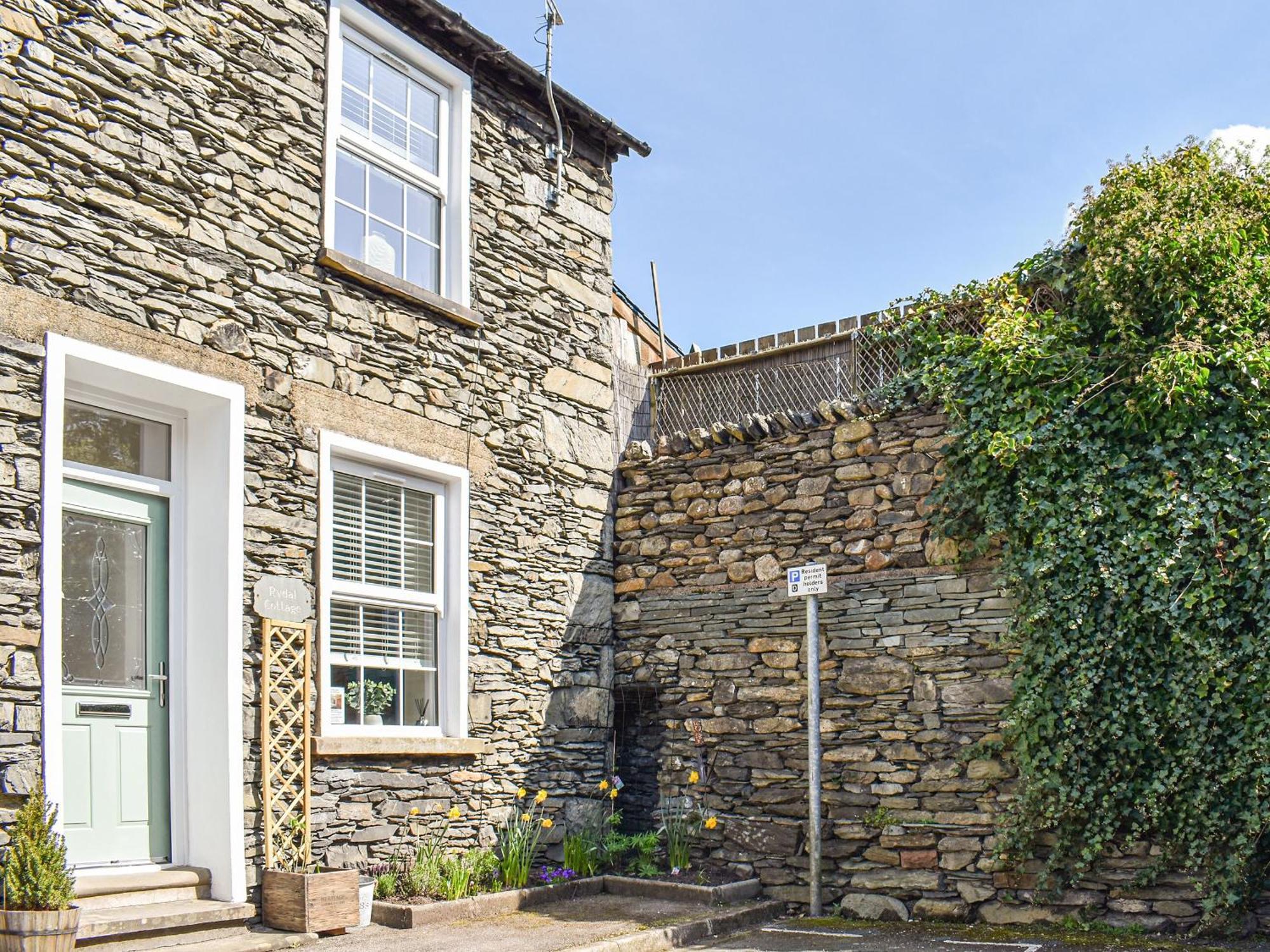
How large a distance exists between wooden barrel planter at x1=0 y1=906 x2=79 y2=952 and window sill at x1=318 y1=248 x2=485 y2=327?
394 centimetres

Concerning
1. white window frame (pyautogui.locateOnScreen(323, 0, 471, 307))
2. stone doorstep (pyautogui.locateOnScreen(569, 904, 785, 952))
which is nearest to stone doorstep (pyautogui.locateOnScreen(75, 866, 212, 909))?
stone doorstep (pyautogui.locateOnScreen(569, 904, 785, 952))

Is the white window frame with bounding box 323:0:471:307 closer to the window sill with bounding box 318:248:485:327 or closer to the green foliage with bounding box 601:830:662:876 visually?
the window sill with bounding box 318:248:485:327

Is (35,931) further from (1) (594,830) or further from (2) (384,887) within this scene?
(1) (594,830)

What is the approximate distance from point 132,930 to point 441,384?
12.6ft

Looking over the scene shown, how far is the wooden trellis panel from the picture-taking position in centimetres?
650

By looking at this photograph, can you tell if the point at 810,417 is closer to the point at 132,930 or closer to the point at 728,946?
the point at 728,946

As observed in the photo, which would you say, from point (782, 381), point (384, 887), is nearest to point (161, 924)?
point (384, 887)

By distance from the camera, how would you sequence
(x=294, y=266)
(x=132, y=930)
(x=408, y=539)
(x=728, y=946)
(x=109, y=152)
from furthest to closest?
(x=408, y=539) < (x=294, y=266) < (x=728, y=946) < (x=109, y=152) < (x=132, y=930)

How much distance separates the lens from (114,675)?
6270mm

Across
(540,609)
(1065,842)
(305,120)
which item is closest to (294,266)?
(305,120)

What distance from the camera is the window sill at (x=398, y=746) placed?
22.6 feet

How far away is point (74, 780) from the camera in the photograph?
595cm

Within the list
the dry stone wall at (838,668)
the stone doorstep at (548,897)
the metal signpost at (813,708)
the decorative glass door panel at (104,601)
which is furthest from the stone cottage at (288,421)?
the metal signpost at (813,708)

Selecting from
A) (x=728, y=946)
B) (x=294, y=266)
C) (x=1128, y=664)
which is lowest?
(x=728, y=946)
